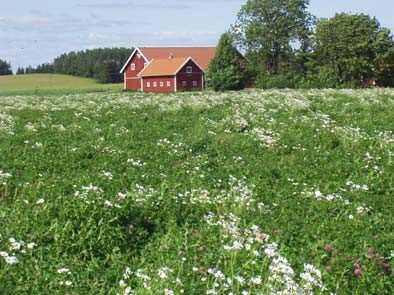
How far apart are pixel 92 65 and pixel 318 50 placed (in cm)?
6943

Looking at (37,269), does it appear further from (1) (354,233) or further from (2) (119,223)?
(1) (354,233)

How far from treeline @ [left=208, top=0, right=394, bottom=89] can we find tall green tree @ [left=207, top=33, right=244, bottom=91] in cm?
24

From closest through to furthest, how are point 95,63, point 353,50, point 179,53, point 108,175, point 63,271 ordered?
point 63,271, point 108,175, point 353,50, point 179,53, point 95,63

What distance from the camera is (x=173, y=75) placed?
86.0 meters

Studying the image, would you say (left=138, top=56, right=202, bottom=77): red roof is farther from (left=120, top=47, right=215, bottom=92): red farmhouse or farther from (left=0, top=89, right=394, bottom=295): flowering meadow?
(left=0, top=89, right=394, bottom=295): flowering meadow

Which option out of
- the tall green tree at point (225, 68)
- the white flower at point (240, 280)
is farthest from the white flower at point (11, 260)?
the tall green tree at point (225, 68)

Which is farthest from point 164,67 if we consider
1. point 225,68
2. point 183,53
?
point 225,68

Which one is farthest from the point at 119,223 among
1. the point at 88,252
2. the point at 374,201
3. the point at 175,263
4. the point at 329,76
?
the point at 329,76

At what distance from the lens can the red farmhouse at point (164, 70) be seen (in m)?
86.9

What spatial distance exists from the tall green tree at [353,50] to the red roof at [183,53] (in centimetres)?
2839

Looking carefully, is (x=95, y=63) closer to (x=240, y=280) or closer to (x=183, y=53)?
(x=183, y=53)

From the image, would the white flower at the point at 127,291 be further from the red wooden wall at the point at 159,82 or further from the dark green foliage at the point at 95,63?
the dark green foliage at the point at 95,63

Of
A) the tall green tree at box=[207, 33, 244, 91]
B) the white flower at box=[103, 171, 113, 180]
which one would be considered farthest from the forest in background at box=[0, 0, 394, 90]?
the white flower at box=[103, 171, 113, 180]

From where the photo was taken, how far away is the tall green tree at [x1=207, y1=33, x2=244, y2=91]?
7019cm
